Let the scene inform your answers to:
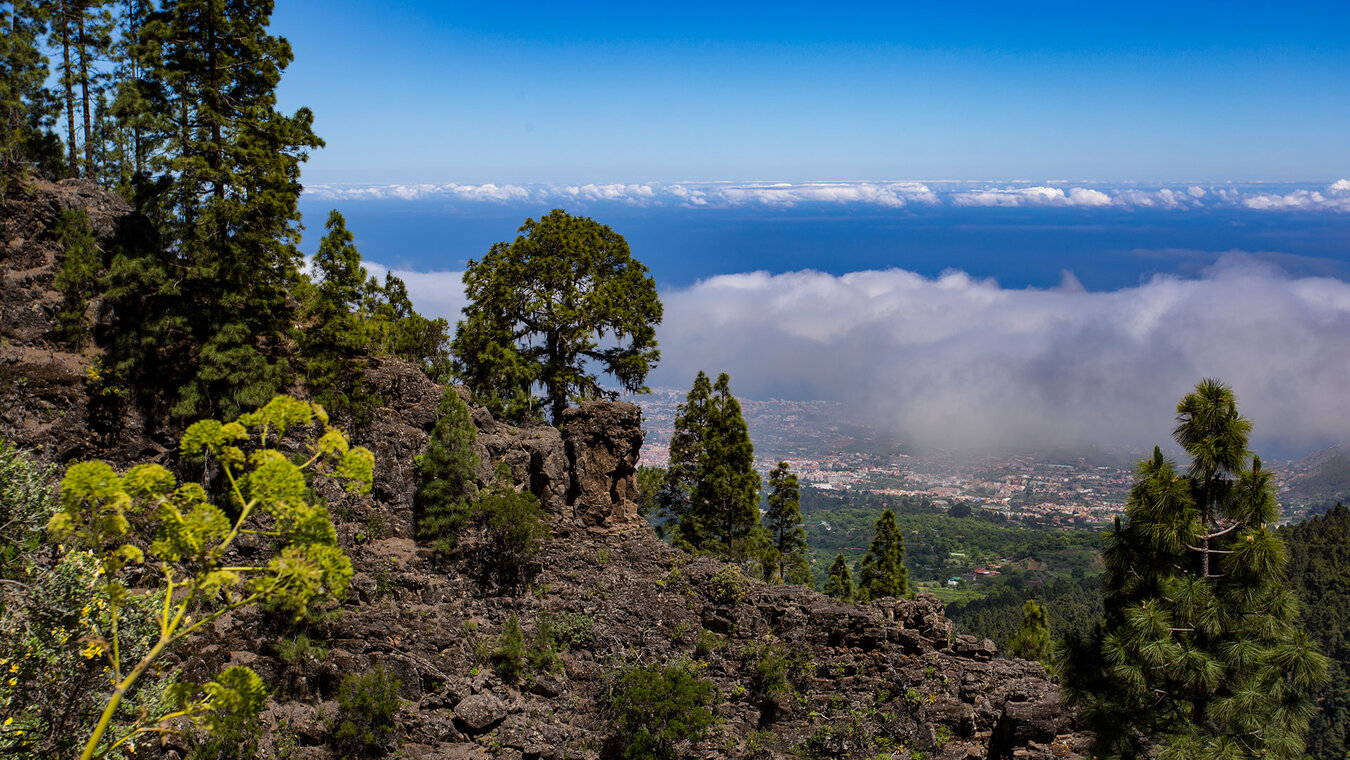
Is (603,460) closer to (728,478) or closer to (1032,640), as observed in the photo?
(728,478)

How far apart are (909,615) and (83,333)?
25682 millimetres

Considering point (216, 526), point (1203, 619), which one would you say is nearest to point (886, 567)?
point (1203, 619)

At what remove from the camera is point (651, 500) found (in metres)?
32.4

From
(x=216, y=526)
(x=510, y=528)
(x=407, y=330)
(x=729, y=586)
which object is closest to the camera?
(x=216, y=526)

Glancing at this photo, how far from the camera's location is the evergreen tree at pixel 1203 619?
1076 centimetres

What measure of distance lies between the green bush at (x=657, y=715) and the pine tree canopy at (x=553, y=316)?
566 inches

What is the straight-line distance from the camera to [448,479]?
2045cm

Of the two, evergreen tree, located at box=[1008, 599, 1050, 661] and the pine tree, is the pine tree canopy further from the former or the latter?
evergreen tree, located at box=[1008, 599, 1050, 661]

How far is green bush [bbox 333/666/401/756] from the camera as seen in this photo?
583 inches

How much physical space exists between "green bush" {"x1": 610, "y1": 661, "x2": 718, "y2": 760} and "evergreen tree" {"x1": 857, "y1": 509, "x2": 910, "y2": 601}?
21061mm

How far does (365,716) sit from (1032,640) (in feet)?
87.6

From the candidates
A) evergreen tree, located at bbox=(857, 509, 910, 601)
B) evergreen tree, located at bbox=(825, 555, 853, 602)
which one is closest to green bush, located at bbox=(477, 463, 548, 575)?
evergreen tree, located at bbox=(857, 509, 910, 601)

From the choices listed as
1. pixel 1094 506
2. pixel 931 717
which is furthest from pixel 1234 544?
pixel 1094 506

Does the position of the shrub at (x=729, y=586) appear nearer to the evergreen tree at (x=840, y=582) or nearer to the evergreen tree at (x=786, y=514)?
the evergreen tree at (x=786, y=514)
